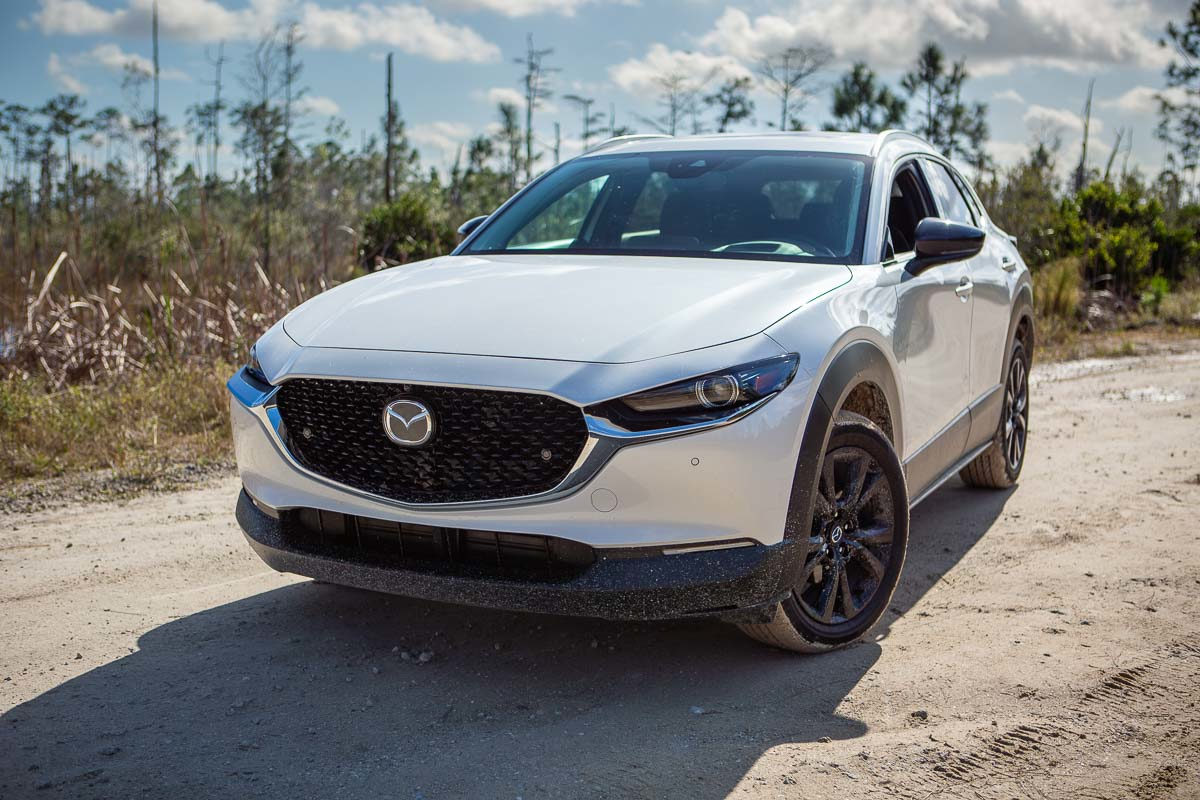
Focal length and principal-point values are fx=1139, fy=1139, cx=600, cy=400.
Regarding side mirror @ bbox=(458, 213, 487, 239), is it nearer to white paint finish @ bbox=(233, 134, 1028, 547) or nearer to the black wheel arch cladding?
white paint finish @ bbox=(233, 134, 1028, 547)

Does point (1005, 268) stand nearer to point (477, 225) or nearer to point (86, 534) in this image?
point (477, 225)

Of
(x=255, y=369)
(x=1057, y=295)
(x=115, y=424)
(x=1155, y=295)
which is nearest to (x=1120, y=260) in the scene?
(x=1155, y=295)

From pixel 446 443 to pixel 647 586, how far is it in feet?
2.21

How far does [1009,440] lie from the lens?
596 cm

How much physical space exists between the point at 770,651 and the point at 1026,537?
1975 millimetres

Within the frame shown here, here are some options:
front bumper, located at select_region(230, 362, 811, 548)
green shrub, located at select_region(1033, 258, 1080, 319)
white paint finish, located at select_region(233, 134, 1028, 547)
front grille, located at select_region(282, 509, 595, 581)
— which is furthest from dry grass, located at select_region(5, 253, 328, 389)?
green shrub, located at select_region(1033, 258, 1080, 319)

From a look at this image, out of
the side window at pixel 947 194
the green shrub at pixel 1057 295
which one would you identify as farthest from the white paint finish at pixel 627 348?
the green shrub at pixel 1057 295

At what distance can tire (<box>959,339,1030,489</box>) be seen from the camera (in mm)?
5801

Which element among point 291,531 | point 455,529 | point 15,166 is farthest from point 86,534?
point 15,166

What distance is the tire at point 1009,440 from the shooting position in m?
5.80

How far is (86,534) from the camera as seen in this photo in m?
5.12

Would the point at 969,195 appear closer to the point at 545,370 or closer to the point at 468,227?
the point at 468,227

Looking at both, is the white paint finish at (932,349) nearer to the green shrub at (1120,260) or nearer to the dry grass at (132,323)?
the dry grass at (132,323)

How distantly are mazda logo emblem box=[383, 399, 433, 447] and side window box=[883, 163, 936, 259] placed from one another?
86.6 inches
